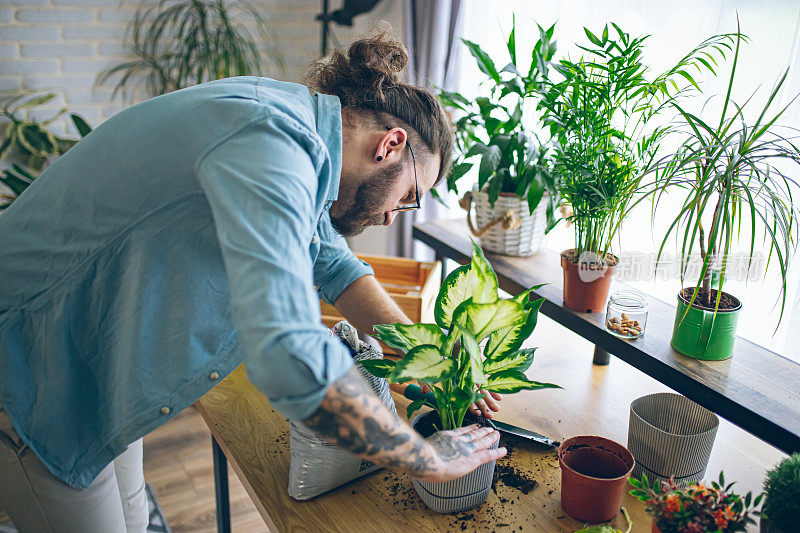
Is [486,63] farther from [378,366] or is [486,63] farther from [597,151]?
[378,366]

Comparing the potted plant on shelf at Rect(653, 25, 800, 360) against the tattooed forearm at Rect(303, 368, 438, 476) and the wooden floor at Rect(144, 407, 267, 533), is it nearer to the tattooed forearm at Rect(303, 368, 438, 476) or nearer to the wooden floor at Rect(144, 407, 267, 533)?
the tattooed forearm at Rect(303, 368, 438, 476)

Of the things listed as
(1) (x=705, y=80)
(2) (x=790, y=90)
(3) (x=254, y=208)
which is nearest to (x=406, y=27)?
(1) (x=705, y=80)

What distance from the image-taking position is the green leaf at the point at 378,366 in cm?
102

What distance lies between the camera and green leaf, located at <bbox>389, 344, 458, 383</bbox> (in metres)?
0.92

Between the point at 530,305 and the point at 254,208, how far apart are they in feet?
1.68

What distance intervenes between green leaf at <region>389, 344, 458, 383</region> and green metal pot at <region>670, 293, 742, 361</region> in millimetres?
515

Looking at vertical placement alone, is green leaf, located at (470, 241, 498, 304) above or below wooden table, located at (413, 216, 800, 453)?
above

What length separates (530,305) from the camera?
40.2 inches

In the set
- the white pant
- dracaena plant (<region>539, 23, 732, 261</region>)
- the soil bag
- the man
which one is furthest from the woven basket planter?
the white pant

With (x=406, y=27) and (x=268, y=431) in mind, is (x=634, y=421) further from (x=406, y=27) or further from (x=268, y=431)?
(x=406, y=27)

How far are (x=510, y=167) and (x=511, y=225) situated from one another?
151 millimetres

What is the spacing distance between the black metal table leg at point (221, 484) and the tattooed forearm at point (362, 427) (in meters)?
0.77

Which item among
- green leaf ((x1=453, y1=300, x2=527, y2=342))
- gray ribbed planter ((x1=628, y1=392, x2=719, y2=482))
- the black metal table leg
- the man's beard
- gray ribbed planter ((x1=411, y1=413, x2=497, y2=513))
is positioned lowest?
the black metal table leg

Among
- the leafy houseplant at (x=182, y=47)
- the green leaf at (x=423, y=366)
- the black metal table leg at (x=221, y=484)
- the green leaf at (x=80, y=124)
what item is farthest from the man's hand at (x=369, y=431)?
the leafy houseplant at (x=182, y=47)
